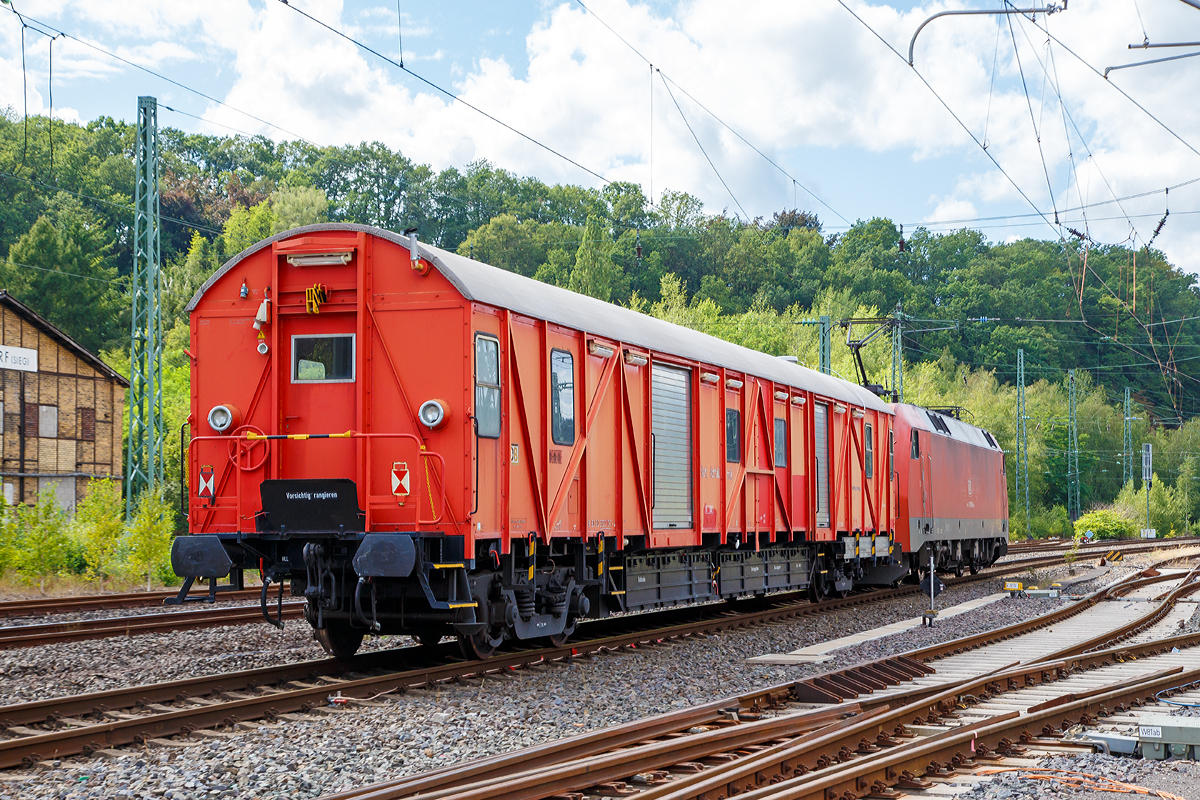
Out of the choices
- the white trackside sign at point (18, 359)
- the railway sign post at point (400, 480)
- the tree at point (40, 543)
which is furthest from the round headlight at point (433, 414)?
the white trackside sign at point (18, 359)

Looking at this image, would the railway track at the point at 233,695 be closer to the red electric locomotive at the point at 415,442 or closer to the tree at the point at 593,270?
the red electric locomotive at the point at 415,442

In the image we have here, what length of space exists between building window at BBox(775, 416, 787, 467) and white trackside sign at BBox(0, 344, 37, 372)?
26648mm

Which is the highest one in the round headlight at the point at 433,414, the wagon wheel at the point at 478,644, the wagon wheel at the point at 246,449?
the round headlight at the point at 433,414

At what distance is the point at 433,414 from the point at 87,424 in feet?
108

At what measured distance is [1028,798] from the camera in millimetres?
6398

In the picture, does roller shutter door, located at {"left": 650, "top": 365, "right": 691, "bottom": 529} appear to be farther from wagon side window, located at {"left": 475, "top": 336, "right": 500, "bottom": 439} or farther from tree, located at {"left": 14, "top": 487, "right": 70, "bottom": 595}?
tree, located at {"left": 14, "top": 487, "right": 70, "bottom": 595}

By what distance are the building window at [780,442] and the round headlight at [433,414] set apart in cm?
852

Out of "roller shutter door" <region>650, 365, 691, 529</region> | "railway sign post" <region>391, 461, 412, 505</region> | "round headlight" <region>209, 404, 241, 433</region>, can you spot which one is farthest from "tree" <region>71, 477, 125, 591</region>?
"railway sign post" <region>391, 461, 412, 505</region>

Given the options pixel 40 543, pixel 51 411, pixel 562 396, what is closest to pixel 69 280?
pixel 51 411

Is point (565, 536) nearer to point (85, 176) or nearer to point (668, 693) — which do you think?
point (668, 693)

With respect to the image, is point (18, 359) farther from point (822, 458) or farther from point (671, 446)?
point (671, 446)

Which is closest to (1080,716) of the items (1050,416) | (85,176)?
(85,176)

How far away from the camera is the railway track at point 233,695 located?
24.5 ft

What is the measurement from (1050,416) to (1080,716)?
78.0 m
